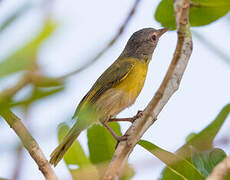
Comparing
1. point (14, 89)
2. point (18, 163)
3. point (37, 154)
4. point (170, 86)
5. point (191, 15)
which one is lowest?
point (170, 86)

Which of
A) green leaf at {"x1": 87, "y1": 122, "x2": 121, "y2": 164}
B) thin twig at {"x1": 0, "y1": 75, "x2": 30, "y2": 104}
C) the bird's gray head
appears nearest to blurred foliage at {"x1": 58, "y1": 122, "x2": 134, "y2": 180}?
green leaf at {"x1": 87, "y1": 122, "x2": 121, "y2": 164}

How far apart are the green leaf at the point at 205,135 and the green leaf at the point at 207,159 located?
5cm

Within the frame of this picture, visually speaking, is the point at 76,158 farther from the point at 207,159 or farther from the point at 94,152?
the point at 207,159

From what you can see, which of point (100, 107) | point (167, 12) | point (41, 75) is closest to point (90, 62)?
point (41, 75)

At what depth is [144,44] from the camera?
5.87 m

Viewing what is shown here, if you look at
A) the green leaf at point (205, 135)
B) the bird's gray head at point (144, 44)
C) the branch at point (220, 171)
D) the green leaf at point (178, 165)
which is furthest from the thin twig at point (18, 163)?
the bird's gray head at point (144, 44)

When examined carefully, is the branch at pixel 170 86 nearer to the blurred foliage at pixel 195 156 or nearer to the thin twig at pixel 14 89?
the blurred foliage at pixel 195 156

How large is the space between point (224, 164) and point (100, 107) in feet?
11.6

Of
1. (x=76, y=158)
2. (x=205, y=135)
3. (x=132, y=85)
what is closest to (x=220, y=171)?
(x=205, y=135)

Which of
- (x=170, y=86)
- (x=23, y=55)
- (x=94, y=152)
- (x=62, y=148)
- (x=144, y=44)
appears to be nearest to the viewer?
(x=23, y=55)

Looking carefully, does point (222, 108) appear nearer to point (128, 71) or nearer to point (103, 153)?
point (103, 153)

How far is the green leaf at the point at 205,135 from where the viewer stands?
2.52 meters

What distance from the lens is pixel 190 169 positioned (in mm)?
2393

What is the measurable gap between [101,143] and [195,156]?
3.05 feet
